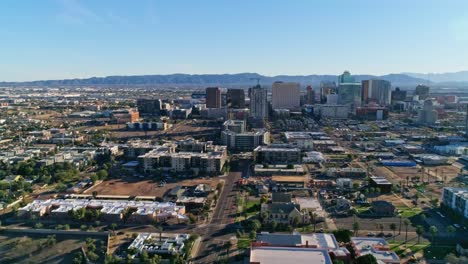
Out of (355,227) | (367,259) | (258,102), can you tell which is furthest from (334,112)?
(367,259)

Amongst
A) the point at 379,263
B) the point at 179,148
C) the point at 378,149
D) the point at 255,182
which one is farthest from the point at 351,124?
the point at 379,263

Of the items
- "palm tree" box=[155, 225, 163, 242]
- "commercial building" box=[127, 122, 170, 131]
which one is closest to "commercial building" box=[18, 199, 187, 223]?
"palm tree" box=[155, 225, 163, 242]

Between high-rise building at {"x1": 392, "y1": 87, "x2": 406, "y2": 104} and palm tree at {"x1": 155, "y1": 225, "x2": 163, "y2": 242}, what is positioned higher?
high-rise building at {"x1": 392, "y1": 87, "x2": 406, "y2": 104}

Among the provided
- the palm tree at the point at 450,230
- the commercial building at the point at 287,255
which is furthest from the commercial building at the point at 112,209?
the palm tree at the point at 450,230

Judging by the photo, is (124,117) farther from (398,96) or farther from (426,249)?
(398,96)

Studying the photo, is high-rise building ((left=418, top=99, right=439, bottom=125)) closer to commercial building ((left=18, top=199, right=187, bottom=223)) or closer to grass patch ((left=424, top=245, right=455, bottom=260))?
grass patch ((left=424, top=245, right=455, bottom=260))

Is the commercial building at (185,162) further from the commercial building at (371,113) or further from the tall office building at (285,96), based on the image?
the tall office building at (285,96)
